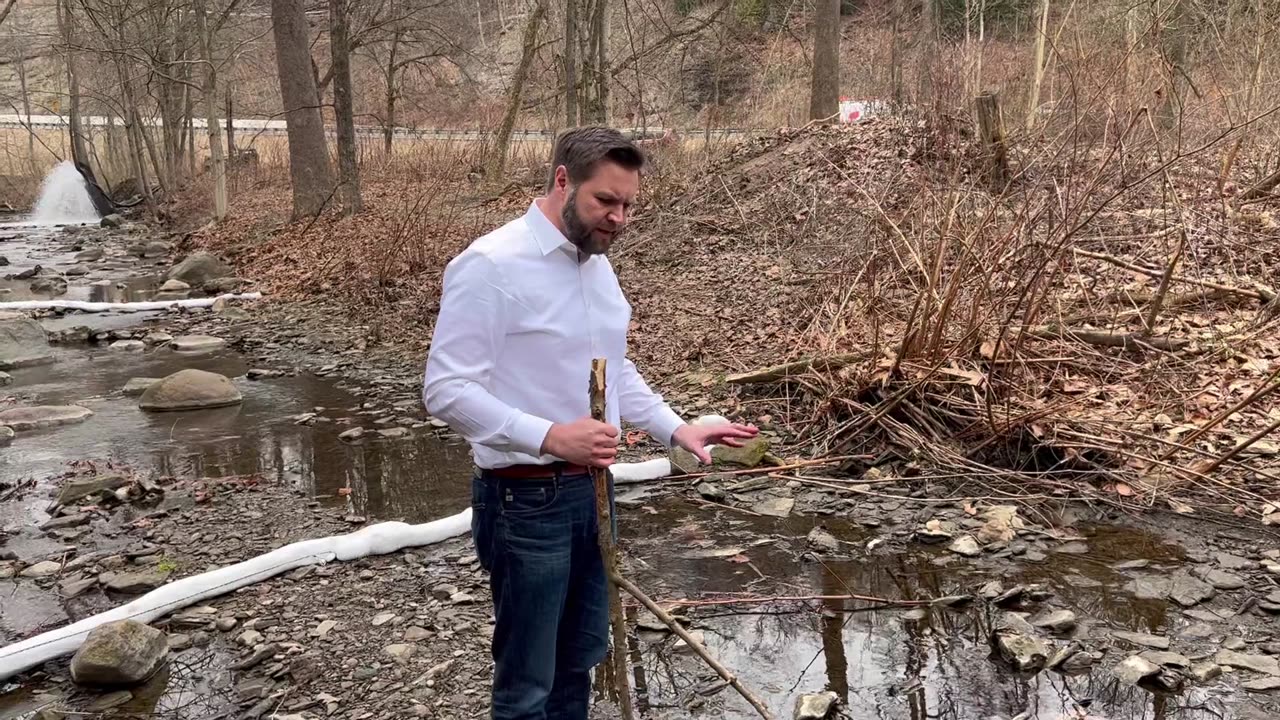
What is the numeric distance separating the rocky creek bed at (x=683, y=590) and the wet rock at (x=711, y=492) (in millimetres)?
17

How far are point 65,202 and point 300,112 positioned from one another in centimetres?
1615

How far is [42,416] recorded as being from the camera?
7.94m

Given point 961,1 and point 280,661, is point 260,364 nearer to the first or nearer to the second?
point 280,661

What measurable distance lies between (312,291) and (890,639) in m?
10.5

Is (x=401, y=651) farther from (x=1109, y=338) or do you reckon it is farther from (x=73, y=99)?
(x=73, y=99)

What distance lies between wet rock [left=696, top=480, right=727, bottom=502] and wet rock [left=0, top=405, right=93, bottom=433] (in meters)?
5.36

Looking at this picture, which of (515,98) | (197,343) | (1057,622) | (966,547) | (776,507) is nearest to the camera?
(1057,622)

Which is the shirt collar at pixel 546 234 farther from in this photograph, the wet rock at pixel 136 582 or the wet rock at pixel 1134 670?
the wet rock at pixel 136 582

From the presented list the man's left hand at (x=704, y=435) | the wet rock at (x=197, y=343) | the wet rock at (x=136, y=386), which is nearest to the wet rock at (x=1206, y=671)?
the man's left hand at (x=704, y=435)

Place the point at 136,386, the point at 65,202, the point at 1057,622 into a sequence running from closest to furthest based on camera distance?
the point at 1057,622, the point at 136,386, the point at 65,202

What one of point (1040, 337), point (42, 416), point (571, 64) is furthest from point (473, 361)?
point (571, 64)

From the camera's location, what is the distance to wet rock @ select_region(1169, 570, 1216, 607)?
4.39 metres

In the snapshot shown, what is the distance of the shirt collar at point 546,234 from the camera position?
7.54ft

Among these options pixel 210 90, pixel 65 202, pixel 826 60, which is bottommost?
pixel 65 202
